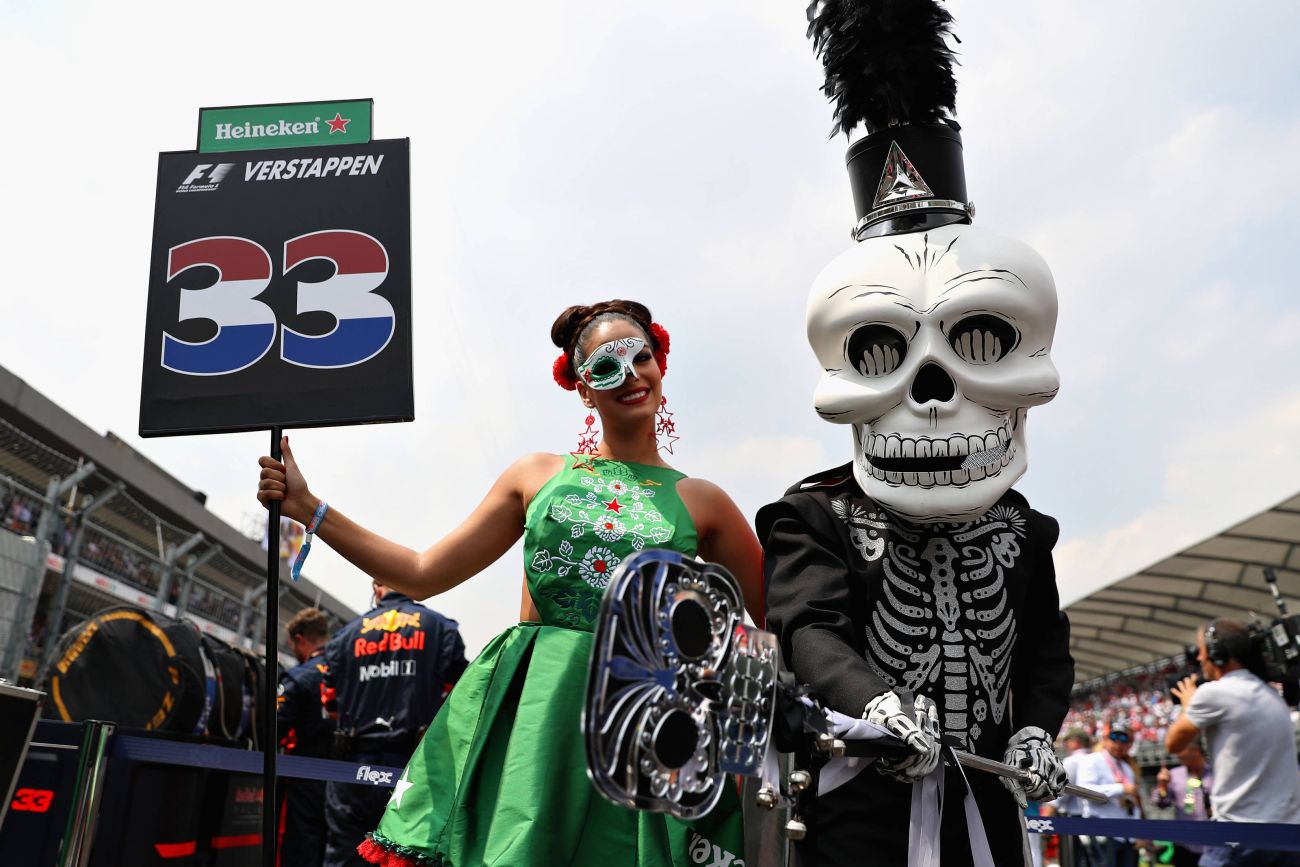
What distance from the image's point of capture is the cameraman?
4043mm

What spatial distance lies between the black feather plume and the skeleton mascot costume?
0.23 metres

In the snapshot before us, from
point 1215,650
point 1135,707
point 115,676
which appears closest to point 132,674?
point 115,676

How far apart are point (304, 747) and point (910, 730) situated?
14.1ft

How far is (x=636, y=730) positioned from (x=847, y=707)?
0.60 m

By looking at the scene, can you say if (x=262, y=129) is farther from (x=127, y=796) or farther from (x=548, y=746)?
(x=127, y=796)

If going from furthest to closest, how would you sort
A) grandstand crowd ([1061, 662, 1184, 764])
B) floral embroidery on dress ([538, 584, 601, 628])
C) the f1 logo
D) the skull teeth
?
grandstand crowd ([1061, 662, 1184, 764]) < the f1 logo < floral embroidery on dress ([538, 584, 601, 628]) < the skull teeth

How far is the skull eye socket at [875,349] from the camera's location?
6.46 ft

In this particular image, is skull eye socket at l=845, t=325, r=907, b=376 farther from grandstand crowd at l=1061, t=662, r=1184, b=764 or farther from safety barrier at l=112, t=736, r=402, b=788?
grandstand crowd at l=1061, t=662, r=1184, b=764

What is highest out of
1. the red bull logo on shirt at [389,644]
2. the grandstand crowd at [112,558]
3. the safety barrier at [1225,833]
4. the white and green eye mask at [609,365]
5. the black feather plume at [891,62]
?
the grandstand crowd at [112,558]

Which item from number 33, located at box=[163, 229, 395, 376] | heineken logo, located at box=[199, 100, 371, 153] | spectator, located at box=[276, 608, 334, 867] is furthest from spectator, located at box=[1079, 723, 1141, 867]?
heineken logo, located at box=[199, 100, 371, 153]

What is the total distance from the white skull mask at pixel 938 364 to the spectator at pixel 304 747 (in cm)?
390

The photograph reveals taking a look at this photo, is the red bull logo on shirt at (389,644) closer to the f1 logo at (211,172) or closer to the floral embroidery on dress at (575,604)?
the f1 logo at (211,172)

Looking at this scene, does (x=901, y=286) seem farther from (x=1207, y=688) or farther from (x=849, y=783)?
(x=1207, y=688)

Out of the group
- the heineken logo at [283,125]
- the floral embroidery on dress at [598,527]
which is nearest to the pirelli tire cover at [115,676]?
the heineken logo at [283,125]
